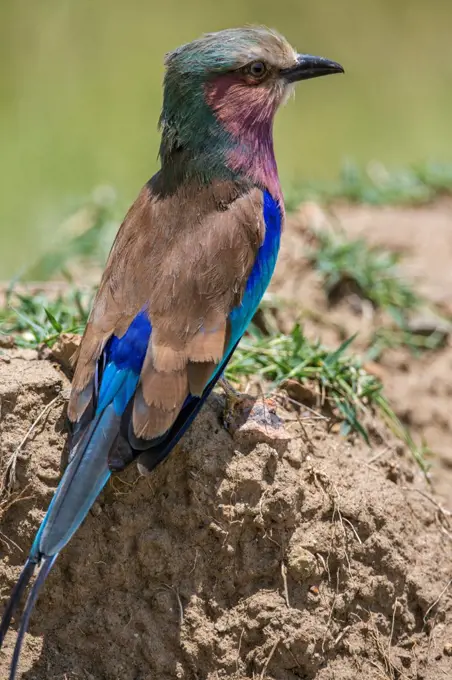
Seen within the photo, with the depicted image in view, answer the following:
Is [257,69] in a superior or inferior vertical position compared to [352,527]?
superior

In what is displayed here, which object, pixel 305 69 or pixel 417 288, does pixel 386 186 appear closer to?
pixel 417 288

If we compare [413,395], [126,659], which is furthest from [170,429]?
[413,395]

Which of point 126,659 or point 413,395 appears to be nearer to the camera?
point 126,659

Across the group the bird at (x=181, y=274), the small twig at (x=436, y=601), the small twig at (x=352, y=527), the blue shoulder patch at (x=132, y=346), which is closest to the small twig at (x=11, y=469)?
the bird at (x=181, y=274)

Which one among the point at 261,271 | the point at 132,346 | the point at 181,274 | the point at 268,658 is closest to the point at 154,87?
the point at 261,271

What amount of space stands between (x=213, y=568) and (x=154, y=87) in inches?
308

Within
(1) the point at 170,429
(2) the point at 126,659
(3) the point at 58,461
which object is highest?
(1) the point at 170,429

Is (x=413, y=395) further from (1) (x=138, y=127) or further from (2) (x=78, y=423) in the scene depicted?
(1) (x=138, y=127)

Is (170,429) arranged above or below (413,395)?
above

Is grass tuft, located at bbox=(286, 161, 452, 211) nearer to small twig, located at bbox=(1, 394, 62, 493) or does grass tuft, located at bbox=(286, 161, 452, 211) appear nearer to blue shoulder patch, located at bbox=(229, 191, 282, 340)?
blue shoulder patch, located at bbox=(229, 191, 282, 340)

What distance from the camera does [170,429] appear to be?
3066mm

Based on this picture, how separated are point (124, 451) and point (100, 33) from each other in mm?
8396

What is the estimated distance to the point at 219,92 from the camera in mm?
3619

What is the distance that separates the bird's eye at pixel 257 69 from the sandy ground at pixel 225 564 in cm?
116
